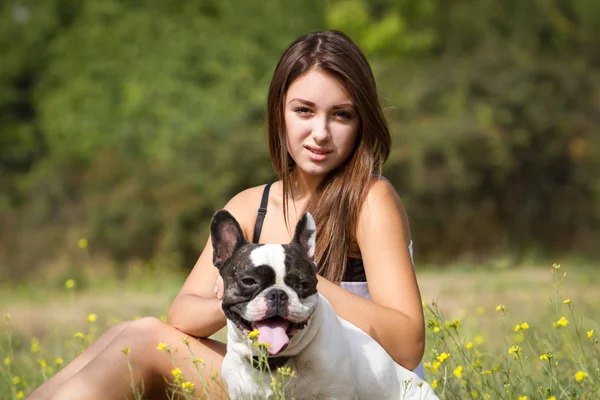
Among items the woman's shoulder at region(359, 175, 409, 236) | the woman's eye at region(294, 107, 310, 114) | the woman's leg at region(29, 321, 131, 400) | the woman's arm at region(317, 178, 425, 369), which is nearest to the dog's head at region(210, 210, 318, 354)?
the woman's arm at region(317, 178, 425, 369)

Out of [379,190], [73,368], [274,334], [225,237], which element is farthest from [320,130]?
[73,368]

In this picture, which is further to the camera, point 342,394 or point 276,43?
point 276,43

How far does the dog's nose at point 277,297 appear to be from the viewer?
2.53 m

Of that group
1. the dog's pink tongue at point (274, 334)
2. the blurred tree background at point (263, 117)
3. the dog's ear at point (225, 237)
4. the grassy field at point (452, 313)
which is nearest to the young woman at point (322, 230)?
the grassy field at point (452, 313)

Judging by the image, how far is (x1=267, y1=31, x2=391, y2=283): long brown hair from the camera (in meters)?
3.40

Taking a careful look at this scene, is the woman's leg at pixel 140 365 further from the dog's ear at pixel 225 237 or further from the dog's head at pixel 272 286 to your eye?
the dog's head at pixel 272 286

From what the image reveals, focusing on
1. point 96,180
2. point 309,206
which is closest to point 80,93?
point 96,180

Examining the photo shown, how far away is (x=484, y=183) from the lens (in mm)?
14875

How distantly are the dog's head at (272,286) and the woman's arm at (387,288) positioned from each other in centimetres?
38

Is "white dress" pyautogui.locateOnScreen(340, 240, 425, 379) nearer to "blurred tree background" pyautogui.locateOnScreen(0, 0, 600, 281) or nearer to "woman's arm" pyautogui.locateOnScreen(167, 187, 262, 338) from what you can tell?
"woman's arm" pyautogui.locateOnScreen(167, 187, 262, 338)

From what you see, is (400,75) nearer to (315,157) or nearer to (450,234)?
(450,234)

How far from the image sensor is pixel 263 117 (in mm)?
14188

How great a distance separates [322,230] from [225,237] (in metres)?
0.66

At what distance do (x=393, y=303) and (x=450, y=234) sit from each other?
11849mm
